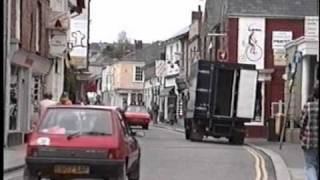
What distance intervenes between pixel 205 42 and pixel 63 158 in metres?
47.5

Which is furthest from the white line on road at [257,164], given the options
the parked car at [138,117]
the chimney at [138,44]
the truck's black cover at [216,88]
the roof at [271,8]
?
the chimney at [138,44]

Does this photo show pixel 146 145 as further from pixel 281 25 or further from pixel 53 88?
pixel 281 25

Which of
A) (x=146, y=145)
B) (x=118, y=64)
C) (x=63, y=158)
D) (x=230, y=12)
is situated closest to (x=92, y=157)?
(x=63, y=158)

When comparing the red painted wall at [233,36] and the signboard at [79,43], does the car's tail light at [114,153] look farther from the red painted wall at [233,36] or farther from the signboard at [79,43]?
the signboard at [79,43]

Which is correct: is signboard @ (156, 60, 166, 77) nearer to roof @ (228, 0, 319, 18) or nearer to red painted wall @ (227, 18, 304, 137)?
roof @ (228, 0, 319, 18)

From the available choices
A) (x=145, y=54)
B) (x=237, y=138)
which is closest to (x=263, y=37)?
(x=237, y=138)

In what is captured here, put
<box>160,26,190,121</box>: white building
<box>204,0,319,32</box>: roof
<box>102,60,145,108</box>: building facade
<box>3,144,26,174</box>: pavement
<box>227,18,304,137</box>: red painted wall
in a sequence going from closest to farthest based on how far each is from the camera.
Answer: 1. <box>3,144,26,174</box>: pavement
2. <box>227,18,304,137</box>: red painted wall
3. <box>204,0,319,32</box>: roof
4. <box>160,26,190,121</box>: white building
5. <box>102,60,145,108</box>: building facade

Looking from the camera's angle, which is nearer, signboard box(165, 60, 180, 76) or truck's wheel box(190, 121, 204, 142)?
truck's wheel box(190, 121, 204, 142)

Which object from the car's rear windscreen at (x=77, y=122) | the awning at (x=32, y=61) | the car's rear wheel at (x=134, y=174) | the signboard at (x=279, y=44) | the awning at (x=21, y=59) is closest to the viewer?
the car's rear windscreen at (x=77, y=122)

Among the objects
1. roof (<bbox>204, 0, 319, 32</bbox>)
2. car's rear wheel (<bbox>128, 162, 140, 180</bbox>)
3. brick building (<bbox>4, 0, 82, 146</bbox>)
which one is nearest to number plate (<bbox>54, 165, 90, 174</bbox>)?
car's rear wheel (<bbox>128, 162, 140, 180</bbox>)

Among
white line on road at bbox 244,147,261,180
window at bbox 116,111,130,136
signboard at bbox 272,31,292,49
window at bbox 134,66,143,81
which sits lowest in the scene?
white line on road at bbox 244,147,261,180

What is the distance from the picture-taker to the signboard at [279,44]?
4531 centimetres

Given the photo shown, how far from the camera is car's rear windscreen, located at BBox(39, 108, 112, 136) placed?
14.4 m

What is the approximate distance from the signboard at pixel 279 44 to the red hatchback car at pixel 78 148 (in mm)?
31153
